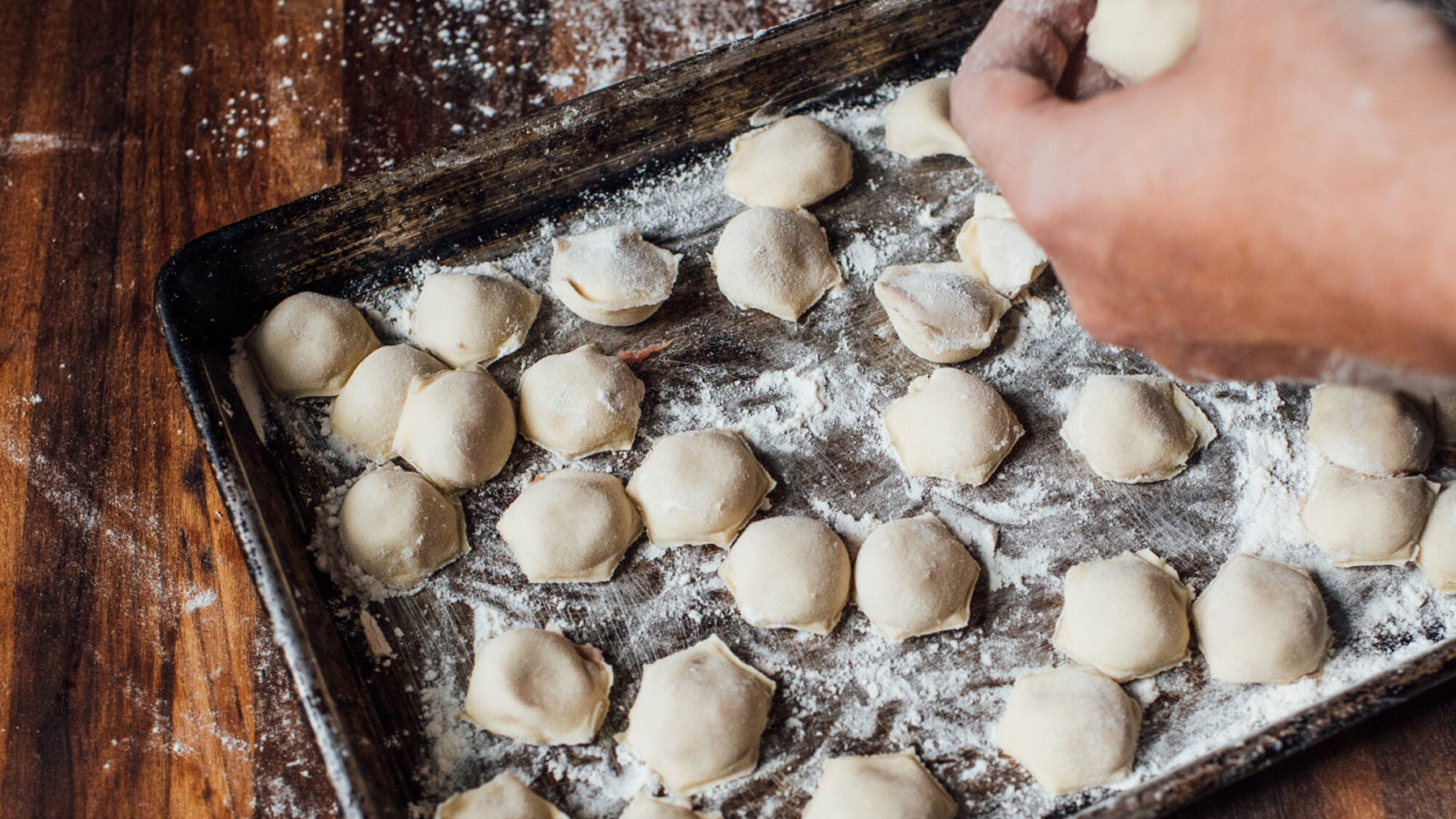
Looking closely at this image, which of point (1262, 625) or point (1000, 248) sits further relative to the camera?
point (1000, 248)

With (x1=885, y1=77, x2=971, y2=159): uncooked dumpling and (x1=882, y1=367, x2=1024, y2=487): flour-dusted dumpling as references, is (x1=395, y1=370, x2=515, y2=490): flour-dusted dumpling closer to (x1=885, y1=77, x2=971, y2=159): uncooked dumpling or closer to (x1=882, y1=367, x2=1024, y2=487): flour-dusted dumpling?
(x1=882, y1=367, x2=1024, y2=487): flour-dusted dumpling

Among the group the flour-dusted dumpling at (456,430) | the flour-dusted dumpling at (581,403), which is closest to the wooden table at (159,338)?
the flour-dusted dumpling at (456,430)

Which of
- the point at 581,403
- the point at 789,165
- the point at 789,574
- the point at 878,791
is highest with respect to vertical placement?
the point at 789,165

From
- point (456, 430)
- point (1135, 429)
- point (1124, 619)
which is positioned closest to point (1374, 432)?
point (1135, 429)

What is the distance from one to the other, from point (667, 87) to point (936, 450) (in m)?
0.53

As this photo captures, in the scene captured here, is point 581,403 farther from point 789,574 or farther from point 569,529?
point 789,574

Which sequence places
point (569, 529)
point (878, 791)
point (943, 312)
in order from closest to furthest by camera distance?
1. point (878, 791)
2. point (569, 529)
3. point (943, 312)

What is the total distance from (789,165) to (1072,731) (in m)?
0.70

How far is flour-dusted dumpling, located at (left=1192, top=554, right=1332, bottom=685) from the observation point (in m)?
0.99

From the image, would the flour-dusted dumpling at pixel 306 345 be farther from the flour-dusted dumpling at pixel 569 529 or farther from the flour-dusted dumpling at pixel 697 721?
the flour-dusted dumpling at pixel 697 721

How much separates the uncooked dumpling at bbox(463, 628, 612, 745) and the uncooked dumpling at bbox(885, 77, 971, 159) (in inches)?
29.2

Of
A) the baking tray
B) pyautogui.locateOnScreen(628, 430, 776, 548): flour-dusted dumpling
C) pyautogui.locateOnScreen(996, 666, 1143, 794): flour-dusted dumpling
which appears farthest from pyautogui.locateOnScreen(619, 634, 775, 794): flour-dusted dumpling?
pyautogui.locateOnScreen(996, 666, 1143, 794): flour-dusted dumpling

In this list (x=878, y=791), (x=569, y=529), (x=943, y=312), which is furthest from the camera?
(x=943, y=312)

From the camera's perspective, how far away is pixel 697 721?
37.9 inches
